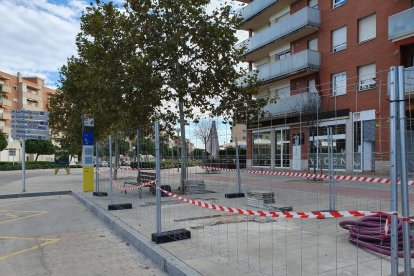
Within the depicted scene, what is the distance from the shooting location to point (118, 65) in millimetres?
14398

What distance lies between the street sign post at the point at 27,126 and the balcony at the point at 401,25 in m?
18.3

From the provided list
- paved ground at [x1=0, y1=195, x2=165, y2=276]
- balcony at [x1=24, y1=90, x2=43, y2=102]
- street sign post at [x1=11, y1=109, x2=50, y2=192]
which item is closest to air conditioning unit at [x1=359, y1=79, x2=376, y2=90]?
paved ground at [x1=0, y1=195, x2=165, y2=276]

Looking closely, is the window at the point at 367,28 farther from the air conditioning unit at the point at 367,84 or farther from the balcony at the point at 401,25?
the air conditioning unit at the point at 367,84

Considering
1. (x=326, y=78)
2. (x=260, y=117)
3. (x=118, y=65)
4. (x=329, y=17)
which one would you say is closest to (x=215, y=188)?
(x=260, y=117)

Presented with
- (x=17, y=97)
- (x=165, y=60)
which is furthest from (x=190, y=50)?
(x=17, y=97)

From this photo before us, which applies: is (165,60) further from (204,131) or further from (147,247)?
(147,247)

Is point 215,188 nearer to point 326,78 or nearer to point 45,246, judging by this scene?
point 45,246

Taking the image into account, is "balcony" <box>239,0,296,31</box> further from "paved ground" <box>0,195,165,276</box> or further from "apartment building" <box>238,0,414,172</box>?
"paved ground" <box>0,195,165,276</box>

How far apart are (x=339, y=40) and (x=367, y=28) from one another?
8.36 ft

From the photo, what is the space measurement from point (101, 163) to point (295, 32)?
1959 cm

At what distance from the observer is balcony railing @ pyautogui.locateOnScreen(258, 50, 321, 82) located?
89.6ft

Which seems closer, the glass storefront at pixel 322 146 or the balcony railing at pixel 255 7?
the glass storefront at pixel 322 146

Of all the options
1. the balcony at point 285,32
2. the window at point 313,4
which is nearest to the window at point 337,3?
the balcony at point 285,32

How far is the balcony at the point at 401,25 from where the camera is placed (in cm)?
1994
